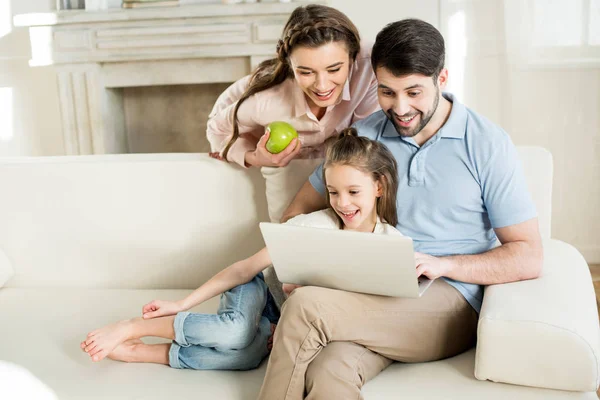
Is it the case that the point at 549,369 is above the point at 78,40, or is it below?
below

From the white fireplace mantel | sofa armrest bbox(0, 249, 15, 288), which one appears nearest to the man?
sofa armrest bbox(0, 249, 15, 288)

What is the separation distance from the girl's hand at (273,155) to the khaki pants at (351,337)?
21.5 inches

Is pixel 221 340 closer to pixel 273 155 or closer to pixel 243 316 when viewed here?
pixel 243 316

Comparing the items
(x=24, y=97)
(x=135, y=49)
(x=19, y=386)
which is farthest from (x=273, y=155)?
(x=24, y=97)

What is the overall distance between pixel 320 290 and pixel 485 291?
40 centimetres

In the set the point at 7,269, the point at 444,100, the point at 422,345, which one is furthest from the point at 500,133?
the point at 7,269

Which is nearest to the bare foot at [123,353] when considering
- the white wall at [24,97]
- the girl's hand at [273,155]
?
the girl's hand at [273,155]

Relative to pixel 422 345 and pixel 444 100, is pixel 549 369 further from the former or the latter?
pixel 444 100

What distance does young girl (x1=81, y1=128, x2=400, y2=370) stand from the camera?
161 cm

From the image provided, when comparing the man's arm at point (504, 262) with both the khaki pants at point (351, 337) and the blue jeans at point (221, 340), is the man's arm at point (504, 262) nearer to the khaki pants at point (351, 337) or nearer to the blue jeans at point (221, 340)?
the khaki pants at point (351, 337)

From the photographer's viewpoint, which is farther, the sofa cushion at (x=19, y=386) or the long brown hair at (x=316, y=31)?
the long brown hair at (x=316, y=31)

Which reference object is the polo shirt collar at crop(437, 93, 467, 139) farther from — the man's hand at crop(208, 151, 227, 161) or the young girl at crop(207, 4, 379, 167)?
the man's hand at crop(208, 151, 227, 161)

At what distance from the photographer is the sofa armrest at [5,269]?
2137mm

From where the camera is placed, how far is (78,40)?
3.88 metres
